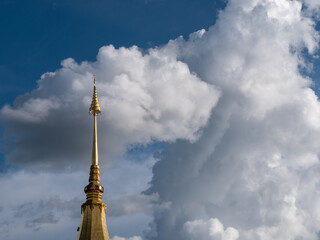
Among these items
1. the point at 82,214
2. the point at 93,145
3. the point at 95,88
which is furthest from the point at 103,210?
the point at 95,88

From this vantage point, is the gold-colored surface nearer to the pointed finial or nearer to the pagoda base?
the pagoda base

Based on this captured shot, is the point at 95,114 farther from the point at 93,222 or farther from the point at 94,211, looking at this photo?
the point at 93,222

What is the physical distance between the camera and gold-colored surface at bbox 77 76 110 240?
66.8m

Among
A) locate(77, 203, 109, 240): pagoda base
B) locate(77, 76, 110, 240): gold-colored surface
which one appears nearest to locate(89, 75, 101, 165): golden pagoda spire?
locate(77, 76, 110, 240): gold-colored surface

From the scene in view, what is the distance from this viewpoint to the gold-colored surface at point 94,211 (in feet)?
219

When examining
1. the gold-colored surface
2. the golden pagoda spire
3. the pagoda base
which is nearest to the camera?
the pagoda base

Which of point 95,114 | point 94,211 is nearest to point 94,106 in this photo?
point 95,114

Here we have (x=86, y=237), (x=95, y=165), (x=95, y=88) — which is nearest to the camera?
(x=86, y=237)

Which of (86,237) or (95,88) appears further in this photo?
(95,88)

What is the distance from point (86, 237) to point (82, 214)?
3975 mm

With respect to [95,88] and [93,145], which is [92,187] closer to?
[93,145]

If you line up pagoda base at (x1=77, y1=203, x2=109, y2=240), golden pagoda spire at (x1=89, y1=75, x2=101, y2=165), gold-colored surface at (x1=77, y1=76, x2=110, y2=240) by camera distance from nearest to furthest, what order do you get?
pagoda base at (x1=77, y1=203, x2=109, y2=240) → gold-colored surface at (x1=77, y1=76, x2=110, y2=240) → golden pagoda spire at (x1=89, y1=75, x2=101, y2=165)

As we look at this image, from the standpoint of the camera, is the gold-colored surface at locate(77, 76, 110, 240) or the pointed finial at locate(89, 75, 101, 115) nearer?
the gold-colored surface at locate(77, 76, 110, 240)

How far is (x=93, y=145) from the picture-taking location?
7462 centimetres
